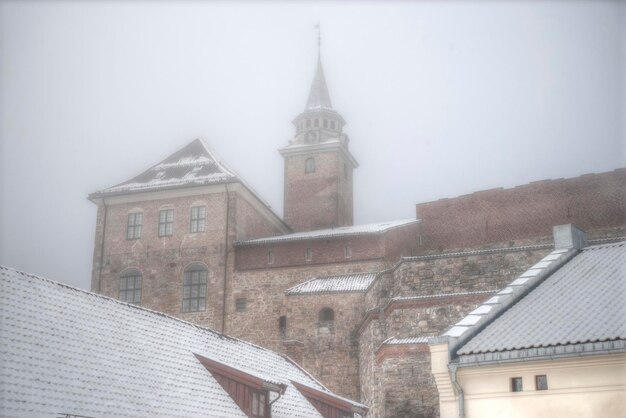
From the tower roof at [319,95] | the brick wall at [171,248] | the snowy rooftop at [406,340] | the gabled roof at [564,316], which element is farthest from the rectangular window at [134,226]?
the gabled roof at [564,316]

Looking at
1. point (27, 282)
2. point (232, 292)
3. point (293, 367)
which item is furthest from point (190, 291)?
point (27, 282)

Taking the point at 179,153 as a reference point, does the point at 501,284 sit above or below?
below

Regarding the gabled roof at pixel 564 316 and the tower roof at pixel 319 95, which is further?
the tower roof at pixel 319 95

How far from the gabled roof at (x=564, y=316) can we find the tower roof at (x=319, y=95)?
116ft

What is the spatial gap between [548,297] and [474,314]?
5.28 ft

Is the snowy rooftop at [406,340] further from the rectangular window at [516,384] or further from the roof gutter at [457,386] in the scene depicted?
the rectangular window at [516,384]

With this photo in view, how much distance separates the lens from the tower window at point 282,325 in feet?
123

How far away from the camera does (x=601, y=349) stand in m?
14.1

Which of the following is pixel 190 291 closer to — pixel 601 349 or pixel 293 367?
pixel 293 367

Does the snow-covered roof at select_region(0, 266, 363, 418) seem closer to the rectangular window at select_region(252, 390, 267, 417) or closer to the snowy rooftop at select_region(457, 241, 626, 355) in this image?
the rectangular window at select_region(252, 390, 267, 417)

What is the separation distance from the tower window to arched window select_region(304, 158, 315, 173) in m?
14.1

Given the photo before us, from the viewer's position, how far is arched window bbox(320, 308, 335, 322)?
3538cm

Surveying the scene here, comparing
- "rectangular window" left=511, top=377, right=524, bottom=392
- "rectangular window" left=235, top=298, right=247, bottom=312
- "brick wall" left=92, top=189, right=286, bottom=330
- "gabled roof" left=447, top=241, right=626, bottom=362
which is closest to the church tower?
"brick wall" left=92, top=189, right=286, bottom=330

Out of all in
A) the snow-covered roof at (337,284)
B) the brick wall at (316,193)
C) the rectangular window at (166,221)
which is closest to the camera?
the snow-covered roof at (337,284)
